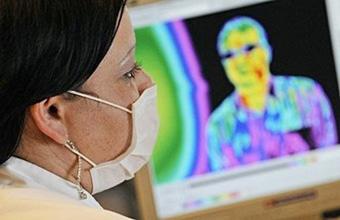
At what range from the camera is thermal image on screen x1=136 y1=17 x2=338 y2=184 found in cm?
152

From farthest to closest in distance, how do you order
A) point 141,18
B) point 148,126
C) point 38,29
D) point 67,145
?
point 141,18
point 148,126
point 67,145
point 38,29

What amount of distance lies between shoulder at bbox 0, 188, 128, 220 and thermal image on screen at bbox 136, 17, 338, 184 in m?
0.59

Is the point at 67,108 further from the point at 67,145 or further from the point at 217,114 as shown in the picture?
the point at 217,114

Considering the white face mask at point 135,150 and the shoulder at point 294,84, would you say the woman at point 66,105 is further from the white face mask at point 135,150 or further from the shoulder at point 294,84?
the shoulder at point 294,84

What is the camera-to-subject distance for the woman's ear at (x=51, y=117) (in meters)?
0.96

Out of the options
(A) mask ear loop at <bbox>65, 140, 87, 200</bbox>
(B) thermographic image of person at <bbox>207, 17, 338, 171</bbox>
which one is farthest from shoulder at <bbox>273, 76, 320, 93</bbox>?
(A) mask ear loop at <bbox>65, 140, 87, 200</bbox>

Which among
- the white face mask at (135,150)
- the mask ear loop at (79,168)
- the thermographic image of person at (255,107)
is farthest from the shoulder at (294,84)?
the mask ear loop at (79,168)

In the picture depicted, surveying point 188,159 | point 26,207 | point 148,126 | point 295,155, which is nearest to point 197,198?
point 188,159

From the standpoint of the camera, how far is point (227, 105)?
5.07 ft

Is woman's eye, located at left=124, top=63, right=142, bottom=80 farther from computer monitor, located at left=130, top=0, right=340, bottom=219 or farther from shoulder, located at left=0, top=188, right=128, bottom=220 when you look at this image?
computer monitor, located at left=130, top=0, right=340, bottom=219

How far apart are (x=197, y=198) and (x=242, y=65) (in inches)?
10.4

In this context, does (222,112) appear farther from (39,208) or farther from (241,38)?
(39,208)

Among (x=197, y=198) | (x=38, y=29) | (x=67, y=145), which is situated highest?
(x=38, y=29)

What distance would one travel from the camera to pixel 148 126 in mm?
1133
